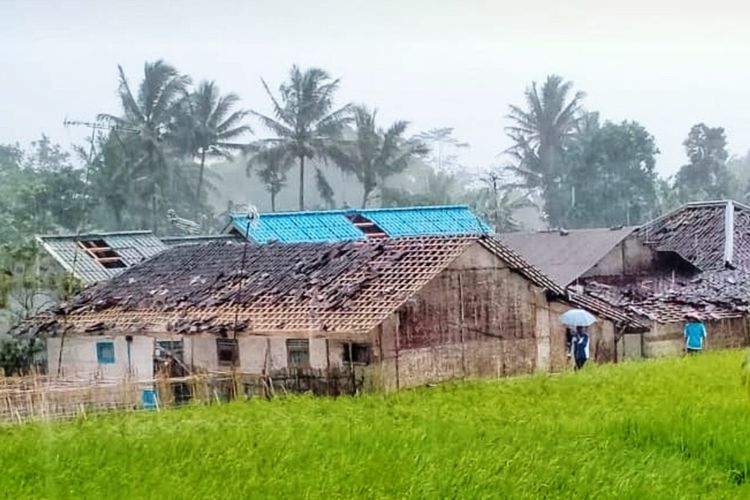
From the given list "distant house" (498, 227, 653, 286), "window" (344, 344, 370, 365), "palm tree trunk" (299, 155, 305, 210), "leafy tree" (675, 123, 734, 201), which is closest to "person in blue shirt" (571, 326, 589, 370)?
"window" (344, 344, 370, 365)

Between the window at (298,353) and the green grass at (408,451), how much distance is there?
3026 mm

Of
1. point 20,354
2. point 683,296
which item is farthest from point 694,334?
point 20,354

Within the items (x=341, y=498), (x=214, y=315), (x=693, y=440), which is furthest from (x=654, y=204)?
(x=341, y=498)

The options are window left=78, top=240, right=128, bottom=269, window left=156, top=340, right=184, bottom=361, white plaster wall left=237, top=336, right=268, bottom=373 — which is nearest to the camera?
white plaster wall left=237, top=336, right=268, bottom=373

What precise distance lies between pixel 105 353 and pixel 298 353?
355cm

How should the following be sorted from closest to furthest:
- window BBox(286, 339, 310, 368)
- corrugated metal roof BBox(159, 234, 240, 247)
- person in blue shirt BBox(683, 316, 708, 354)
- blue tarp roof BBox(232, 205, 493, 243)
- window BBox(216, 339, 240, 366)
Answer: window BBox(286, 339, 310, 368)
window BBox(216, 339, 240, 366)
person in blue shirt BBox(683, 316, 708, 354)
corrugated metal roof BBox(159, 234, 240, 247)
blue tarp roof BBox(232, 205, 493, 243)

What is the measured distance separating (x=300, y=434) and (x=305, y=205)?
55.0ft

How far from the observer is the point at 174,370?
15930 millimetres

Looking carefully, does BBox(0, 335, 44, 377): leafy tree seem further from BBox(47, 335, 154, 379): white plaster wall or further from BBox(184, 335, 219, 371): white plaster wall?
BBox(184, 335, 219, 371): white plaster wall

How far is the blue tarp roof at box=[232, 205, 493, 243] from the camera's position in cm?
2119

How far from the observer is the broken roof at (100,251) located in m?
18.5

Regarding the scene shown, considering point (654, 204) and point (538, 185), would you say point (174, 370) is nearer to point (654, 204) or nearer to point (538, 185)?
point (538, 185)

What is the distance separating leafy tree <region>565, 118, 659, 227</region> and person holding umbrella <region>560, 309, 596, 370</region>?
7.98 meters

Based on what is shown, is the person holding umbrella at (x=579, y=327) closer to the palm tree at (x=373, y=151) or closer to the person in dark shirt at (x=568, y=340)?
the person in dark shirt at (x=568, y=340)
